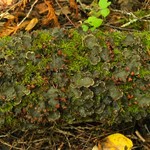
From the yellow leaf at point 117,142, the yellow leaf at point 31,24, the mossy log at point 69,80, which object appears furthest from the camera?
the yellow leaf at point 31,24

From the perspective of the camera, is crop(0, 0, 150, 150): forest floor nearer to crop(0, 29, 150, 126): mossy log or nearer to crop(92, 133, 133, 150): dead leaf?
crop(92, 133, 133, 150): dead leaf

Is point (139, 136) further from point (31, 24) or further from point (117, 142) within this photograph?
point (31, 24)

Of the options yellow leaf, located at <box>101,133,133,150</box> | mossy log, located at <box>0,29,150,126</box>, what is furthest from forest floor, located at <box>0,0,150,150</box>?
mossy log, located at <box>0,29,150,126</box>

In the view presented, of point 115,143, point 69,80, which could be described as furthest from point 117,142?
point 69,80

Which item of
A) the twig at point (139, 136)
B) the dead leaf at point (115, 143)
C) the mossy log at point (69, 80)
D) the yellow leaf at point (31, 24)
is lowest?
the twig at point (139, 136)

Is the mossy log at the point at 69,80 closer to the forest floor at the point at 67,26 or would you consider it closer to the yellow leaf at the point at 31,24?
the forest floor at the point at 67,26

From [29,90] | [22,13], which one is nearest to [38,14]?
[22,13]

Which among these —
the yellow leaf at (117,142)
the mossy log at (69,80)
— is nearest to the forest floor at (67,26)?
the yellow leaf at (117,142)

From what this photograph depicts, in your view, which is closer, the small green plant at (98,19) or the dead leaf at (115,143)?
the dead leaf at (115,143)
